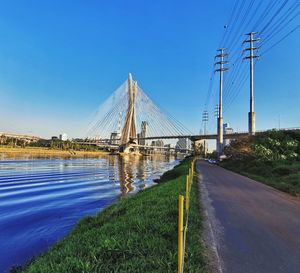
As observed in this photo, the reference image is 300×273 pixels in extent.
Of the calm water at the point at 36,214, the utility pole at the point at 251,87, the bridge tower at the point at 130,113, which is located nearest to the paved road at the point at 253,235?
the calm water at the point at 36,214

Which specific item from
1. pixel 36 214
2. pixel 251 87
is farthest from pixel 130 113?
pixel 36 214

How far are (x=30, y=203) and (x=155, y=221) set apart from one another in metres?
10.3

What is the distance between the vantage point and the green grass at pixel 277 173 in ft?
51.3

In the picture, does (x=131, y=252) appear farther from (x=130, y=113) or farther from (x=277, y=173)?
(x=130, y=113)

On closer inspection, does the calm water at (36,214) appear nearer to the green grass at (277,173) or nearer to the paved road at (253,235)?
the paved road at (253,235)

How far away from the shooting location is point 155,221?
646 cm

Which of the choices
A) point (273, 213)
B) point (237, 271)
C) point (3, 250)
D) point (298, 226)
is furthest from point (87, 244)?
point (273, 213)

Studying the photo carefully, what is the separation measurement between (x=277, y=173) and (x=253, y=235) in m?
17.0

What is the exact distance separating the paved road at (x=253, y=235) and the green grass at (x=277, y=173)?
5.23 metres

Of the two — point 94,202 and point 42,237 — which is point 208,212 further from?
point 94,202

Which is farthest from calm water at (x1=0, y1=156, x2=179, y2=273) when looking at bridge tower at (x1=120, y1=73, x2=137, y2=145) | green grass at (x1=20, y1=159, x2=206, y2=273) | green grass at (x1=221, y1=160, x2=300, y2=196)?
bridge tower at (x1=120, y1=73, x2=137, y2=145)

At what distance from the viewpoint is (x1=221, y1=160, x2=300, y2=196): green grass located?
51.3 ft

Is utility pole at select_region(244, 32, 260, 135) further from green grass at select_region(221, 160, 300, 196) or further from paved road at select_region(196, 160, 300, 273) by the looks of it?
paved road at select_region(196, 160, 300, 273)

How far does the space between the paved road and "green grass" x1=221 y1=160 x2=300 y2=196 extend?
17.1 feet
